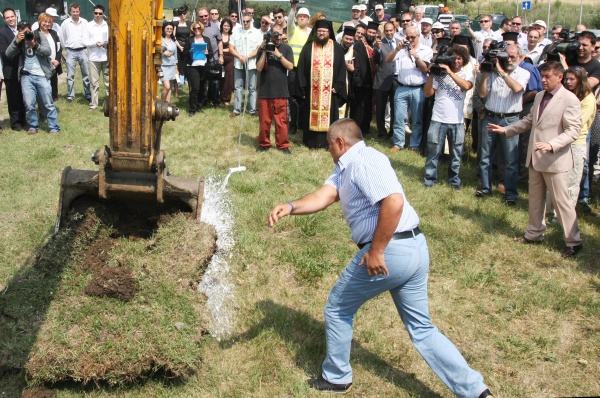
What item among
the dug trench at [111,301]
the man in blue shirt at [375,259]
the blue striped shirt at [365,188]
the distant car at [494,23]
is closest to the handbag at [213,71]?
the dug trench at [111,301]

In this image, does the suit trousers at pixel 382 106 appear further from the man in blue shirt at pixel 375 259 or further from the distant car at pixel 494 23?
the distant car at pixel 494 23

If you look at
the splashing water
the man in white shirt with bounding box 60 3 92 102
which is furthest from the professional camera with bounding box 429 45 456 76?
the man in white shirt with bounding box 60 3 92 102

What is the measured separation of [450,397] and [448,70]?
18.4 ft

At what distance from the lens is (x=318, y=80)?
11508mm

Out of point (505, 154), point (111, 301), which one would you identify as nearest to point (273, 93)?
point (505, 154)

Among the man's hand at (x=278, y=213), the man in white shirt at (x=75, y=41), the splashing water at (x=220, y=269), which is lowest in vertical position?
the splashing water at (x=220, y=269)

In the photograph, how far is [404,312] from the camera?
4816 millimetres

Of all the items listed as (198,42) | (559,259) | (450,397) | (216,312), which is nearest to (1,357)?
(216,312)

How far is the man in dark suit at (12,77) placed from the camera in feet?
40.5

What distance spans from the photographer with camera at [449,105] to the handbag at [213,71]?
585cm

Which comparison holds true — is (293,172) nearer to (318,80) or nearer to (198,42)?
(318,80)

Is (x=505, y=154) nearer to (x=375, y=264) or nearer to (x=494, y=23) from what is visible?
(x=375, y=264)

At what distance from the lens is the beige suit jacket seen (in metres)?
7.31

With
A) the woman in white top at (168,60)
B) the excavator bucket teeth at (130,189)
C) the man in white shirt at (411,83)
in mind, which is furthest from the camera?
the woman in white top at (168,60)
